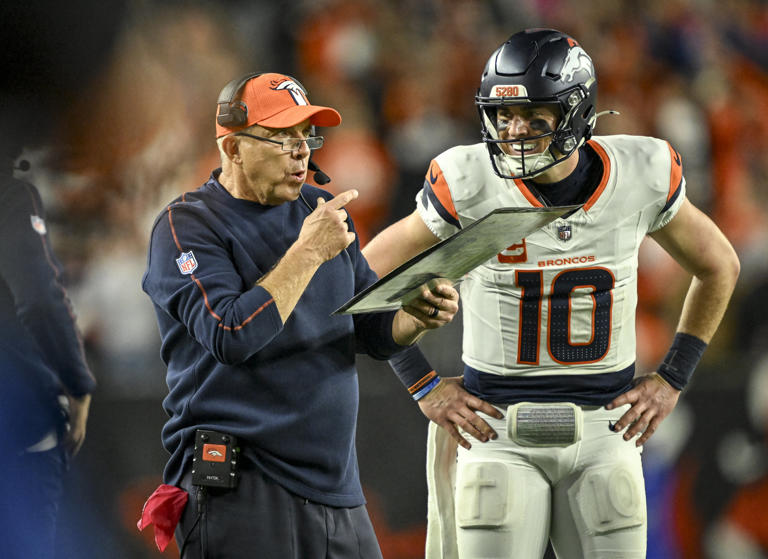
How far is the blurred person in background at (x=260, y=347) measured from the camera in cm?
161

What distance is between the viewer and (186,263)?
1.63 meters

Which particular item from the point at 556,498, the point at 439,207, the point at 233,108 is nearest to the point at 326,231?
the point at 233,108

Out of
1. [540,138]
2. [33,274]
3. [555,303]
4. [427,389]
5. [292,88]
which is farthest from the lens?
[33,274]

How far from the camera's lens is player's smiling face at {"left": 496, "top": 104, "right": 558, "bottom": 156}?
2.12 meters

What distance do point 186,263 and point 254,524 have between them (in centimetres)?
46

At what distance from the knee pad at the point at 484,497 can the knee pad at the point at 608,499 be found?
16cm

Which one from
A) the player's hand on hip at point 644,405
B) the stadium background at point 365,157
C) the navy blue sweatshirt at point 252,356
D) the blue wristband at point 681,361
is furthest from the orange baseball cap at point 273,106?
the stadium background at point 365,157

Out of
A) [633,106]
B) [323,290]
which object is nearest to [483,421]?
[323,290]

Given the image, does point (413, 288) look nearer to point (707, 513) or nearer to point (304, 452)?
point (304, 452)

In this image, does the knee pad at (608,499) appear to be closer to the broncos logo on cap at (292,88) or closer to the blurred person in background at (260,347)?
the blurred person in background at (260,347)

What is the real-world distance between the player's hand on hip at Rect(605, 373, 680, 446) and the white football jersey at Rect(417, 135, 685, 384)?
0.27 ft

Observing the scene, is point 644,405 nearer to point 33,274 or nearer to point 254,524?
point 254,524

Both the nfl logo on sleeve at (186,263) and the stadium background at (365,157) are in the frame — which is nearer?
the nfl logo on sleeve at (186,263)

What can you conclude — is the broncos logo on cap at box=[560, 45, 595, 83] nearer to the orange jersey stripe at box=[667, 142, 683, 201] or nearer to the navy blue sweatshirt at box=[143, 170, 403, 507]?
the orange jersey stripe at box=[667, 142, 683, 201]
